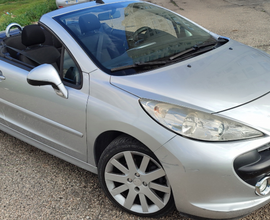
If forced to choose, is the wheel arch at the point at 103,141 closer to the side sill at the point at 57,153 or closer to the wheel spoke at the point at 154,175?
the side sill at the point at 57,153

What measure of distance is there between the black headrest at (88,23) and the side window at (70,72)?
0.96 feet

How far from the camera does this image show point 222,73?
226 centimetres

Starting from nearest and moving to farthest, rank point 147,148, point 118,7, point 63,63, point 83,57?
1. point 147,148
2. point 83,57
3. point 63,63
4. point 118,7

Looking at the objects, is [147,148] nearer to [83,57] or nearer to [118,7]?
[83,57]

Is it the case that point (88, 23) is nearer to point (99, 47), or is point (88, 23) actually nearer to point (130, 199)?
point (99, 47)

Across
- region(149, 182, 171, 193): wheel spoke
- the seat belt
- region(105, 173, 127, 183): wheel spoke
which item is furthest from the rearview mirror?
region(149, 182, 171, 193): wheel spoke

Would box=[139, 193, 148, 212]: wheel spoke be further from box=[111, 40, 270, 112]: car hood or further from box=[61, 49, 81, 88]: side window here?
box=[61, 49, 81, 88]: side window

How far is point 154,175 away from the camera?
2.06 meters

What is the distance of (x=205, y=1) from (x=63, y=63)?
10.6 meters

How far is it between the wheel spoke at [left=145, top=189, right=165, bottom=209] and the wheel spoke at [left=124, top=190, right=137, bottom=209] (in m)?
0.12

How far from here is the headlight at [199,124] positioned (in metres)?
1.85

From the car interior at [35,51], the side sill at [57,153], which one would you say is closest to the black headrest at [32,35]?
the car interior at [35,51]

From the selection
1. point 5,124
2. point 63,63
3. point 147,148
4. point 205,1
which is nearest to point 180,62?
point 147,148

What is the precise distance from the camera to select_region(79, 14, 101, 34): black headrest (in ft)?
8.64
